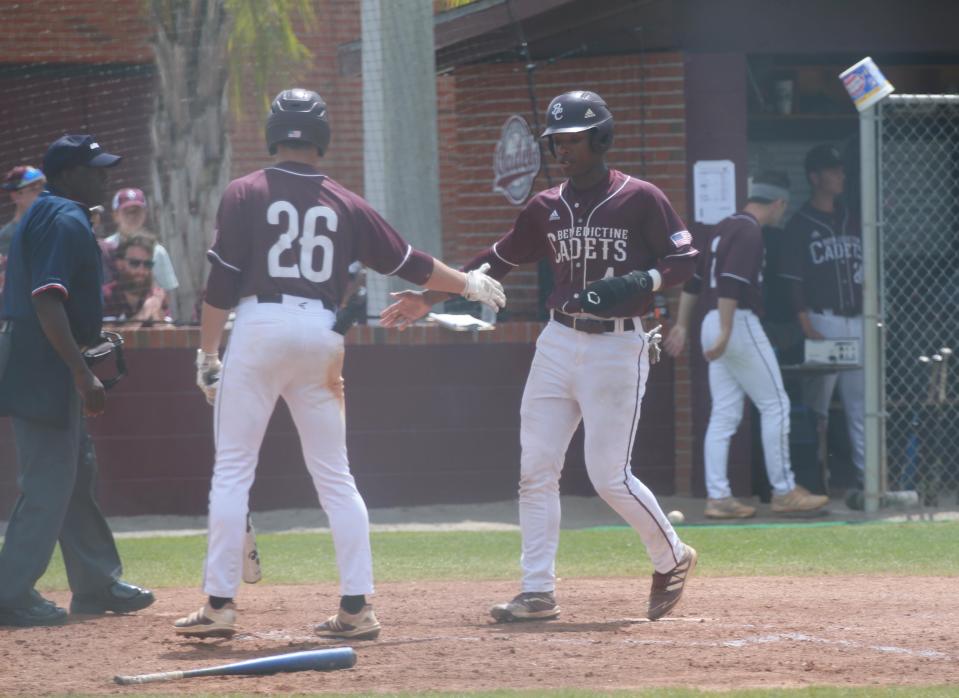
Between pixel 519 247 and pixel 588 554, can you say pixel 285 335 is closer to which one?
pixel 519 247

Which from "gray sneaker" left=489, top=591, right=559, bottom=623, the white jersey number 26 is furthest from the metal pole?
the white jersey number 26

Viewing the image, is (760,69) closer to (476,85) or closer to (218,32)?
(476,85)

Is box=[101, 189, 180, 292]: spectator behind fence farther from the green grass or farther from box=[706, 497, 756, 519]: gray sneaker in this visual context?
box=[706, 497, 756, 519]: gray sneaker

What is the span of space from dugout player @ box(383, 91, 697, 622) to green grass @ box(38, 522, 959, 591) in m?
1.61

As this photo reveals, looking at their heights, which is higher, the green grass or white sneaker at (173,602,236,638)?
white sneaker at (173,602,236,638)

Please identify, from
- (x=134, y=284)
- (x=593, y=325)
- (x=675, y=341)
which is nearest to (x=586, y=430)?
(x=593, y=325)

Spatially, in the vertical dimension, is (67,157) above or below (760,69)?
below

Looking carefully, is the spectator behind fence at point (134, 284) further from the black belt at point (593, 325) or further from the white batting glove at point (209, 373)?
the black belt at point (593, 325)

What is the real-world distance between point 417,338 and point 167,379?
1.75 m

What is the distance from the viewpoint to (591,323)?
6.05 meters

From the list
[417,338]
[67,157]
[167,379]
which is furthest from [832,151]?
[67,157]

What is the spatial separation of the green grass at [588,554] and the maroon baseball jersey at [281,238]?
256 cm

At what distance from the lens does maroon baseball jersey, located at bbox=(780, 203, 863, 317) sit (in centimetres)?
1066

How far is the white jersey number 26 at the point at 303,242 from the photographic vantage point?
5.59m
